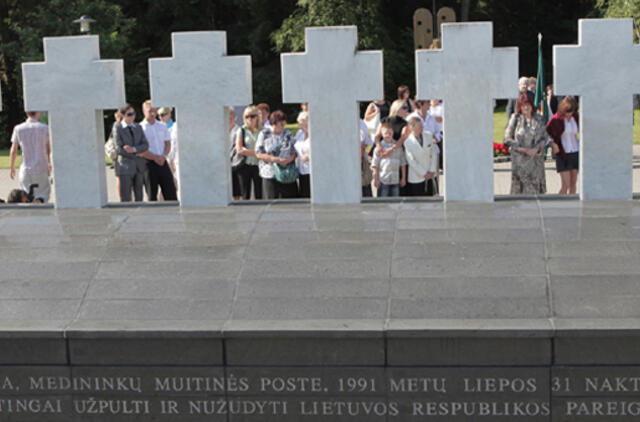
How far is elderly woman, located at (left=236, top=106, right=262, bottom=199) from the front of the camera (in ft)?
37.1

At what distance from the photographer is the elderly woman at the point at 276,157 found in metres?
9.84

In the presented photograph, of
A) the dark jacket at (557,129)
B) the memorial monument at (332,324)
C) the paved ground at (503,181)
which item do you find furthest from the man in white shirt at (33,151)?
the dark jacket at (557,129)

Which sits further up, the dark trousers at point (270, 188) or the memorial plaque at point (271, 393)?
the dark trousers at point (270, 188)

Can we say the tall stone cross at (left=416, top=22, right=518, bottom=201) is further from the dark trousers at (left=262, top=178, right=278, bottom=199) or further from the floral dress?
the dark trousers at (left=262, top=178, right=278, bottom=199)

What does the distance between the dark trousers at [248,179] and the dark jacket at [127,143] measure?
1.14m

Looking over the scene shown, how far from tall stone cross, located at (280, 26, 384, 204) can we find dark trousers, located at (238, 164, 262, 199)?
14.3 feet

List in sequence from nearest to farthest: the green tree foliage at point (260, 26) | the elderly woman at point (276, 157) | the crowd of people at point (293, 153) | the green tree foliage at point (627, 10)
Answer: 1. the elderly woman at point (276, 157)
2. the crowd of people at point (293, 153)
3. the green tree foliage at point (627, 10)
4. the green tree foliage at point (260, 26)

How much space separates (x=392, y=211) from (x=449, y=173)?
50cm

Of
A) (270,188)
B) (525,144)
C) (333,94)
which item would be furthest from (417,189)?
(333,94)

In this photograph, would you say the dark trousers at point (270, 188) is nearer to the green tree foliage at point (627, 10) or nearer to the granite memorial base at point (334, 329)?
the granite memorial base at point (334, 329)

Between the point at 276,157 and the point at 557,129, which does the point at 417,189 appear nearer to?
the point at 276,157

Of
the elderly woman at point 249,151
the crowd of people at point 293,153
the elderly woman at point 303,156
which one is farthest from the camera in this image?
the elderly woman at point 249,151

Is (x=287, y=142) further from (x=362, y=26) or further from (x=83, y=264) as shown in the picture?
(x=362, y=26)

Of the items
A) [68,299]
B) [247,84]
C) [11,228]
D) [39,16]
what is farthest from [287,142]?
[39,16]
